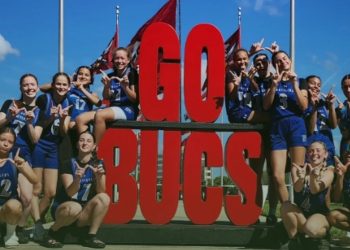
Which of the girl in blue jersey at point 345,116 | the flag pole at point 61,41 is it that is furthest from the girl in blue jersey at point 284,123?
the flag pole at point 61,41

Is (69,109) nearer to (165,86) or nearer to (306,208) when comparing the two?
(165,86)

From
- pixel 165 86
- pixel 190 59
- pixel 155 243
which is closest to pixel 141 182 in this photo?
pixel 155 243

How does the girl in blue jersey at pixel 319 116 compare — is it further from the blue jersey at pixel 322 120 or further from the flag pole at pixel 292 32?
the flag pole at pixel 292 32

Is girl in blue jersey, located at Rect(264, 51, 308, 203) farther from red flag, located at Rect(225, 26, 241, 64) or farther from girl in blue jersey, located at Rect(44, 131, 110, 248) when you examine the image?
red flag, located at Rect(225, 26, 241, 64)

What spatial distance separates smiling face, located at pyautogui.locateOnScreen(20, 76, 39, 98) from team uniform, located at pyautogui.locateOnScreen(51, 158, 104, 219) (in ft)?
2.80

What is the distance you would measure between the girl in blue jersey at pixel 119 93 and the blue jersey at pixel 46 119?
439mm

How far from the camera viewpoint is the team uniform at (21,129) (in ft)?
18.9

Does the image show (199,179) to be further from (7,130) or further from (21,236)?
(7,130)

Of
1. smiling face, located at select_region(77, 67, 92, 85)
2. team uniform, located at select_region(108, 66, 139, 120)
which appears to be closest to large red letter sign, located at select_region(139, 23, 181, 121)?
team uniform, located at select_region(108, 66, 139, 120)

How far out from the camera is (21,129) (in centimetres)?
581

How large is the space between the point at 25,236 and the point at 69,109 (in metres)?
1.51

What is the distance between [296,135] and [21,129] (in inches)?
122

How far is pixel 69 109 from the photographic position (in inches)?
237

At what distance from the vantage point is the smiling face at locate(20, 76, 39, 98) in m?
5.74
